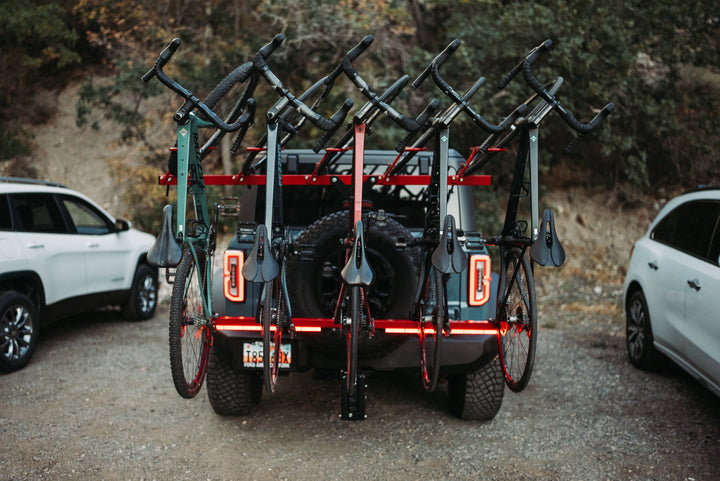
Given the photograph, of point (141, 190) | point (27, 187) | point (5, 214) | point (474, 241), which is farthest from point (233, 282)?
point (141, 190)

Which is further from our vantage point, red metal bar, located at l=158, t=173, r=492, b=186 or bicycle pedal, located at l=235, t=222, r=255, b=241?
red metal bar, located at l=158, t=173, r=492, b=186

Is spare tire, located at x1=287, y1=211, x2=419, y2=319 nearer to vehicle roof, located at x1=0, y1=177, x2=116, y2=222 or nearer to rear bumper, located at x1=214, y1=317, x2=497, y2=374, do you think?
rear bumper, located at x1=214, y1=317, x2=497, y2=374

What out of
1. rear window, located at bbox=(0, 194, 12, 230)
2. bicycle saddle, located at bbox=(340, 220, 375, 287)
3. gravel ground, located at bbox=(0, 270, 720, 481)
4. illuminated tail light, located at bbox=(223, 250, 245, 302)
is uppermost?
rear window, located at bbox=(0, 194, 12, 230)

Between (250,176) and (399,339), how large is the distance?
4.89 feet

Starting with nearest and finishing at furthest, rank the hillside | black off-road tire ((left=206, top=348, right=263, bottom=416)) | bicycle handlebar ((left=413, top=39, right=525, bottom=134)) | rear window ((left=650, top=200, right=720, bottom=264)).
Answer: bicycle handlebar ((left=413, top=39, right=525, bottom=134)) < black off-road tire ((left=206, top=348, right=263, bottom=416)) < rear window ((left=650, top=200, right=720, bottom=264)) < the hillside

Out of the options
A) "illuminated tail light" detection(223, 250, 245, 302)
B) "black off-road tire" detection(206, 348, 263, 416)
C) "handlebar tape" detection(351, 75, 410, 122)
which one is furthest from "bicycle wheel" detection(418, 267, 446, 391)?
"black off-road tire" detection(206, 348, 263, 416)

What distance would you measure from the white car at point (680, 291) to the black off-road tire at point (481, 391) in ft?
4.79

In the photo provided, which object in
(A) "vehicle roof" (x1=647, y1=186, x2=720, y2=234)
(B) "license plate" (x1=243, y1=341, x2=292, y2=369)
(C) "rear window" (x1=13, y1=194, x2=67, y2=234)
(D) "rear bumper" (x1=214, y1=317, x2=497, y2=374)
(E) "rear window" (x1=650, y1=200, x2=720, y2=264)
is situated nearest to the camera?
(D) "rear bumper" (x1=214, y1=317, x2=497, y2=374)

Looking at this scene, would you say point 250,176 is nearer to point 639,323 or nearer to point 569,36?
point 639,323

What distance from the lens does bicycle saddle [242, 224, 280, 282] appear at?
3227 millimetres

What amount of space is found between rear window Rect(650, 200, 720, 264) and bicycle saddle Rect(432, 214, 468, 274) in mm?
2300

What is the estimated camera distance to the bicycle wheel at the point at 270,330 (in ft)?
10.6

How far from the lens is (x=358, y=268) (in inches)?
124

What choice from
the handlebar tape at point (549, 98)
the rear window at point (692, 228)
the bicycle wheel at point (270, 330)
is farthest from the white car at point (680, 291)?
the bicycle wheel at point (270, 330)
